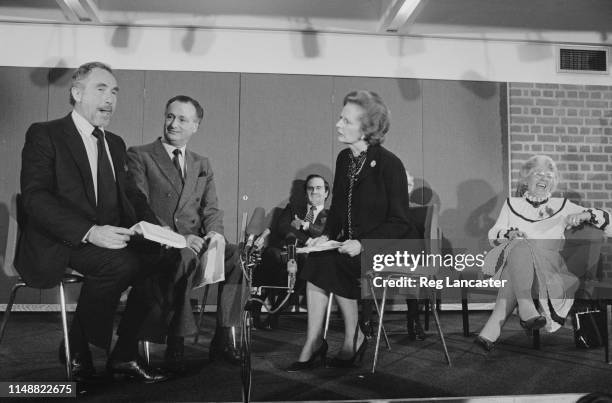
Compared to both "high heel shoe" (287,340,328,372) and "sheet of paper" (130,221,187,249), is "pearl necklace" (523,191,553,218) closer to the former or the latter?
"high heel shoe" (287,340,328,372)

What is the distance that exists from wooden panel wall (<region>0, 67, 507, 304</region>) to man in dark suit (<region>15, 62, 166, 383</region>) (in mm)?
2238

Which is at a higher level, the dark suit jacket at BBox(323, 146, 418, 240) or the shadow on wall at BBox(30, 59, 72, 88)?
the shadow on wall at BBox(30, 59, 72, 88)

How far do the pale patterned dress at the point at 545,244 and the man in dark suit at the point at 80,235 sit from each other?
184cm

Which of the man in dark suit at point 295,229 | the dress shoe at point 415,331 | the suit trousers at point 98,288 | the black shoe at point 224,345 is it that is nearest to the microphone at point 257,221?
the man in dark suit at point 295,229

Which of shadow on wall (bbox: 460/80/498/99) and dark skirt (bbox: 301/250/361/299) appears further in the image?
shadow on wall (bbox: 460/80/498/99)

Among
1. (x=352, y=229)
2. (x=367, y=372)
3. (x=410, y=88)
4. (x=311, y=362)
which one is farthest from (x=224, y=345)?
(x=410, y=88)

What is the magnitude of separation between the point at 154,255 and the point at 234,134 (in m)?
2.38

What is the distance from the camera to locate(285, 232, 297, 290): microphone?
3.61m

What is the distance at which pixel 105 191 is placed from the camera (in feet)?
7.25

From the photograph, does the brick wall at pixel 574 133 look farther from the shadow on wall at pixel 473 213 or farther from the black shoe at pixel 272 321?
the black shoe at pixel 272 321

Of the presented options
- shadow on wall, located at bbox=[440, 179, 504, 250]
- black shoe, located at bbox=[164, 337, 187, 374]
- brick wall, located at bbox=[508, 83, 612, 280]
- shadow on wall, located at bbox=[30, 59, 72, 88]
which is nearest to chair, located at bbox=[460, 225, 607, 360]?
brick wall, located at bbox=[508, 83, 612, 280]

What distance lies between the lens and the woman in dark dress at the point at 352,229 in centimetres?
236

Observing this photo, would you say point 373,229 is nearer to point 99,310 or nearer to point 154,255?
point 154,255

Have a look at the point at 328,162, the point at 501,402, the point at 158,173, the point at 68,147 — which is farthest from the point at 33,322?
the point at 501,402
